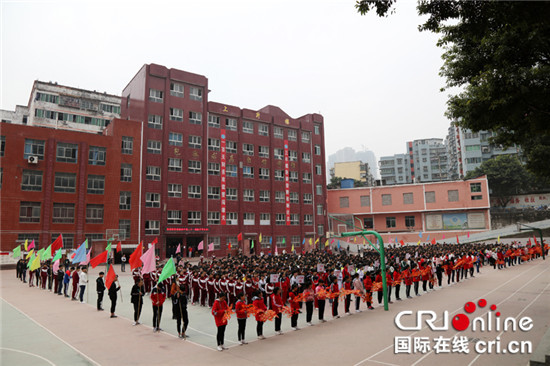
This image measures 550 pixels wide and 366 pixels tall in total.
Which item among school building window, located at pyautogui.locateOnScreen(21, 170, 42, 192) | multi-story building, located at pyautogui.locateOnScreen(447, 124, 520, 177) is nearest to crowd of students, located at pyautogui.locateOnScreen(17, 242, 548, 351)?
school building window, located at pyautogui.locateOnScreen(21, 170, 42, 192)

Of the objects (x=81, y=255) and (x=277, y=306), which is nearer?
(x=277, y=306)

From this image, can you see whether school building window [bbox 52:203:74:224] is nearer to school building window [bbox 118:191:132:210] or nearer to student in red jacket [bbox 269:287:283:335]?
school building window [bbox 118:191:132:210]

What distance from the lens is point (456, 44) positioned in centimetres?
1192

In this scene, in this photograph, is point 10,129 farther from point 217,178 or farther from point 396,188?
point 396,188

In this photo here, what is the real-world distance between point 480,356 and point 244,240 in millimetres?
37578

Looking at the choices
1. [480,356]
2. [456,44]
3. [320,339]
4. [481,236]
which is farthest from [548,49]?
[481,236]

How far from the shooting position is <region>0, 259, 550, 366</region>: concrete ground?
29.7ft

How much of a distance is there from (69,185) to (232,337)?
102 ft

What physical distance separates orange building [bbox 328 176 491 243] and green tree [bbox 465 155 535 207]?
10425 mm

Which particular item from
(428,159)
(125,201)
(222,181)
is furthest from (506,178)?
(125,201)

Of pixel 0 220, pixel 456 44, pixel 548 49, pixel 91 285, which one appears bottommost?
pixel 91 285

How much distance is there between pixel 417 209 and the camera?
55.7 meters

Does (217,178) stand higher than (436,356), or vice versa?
(217,178)

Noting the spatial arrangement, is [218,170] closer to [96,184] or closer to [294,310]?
[96,184]
